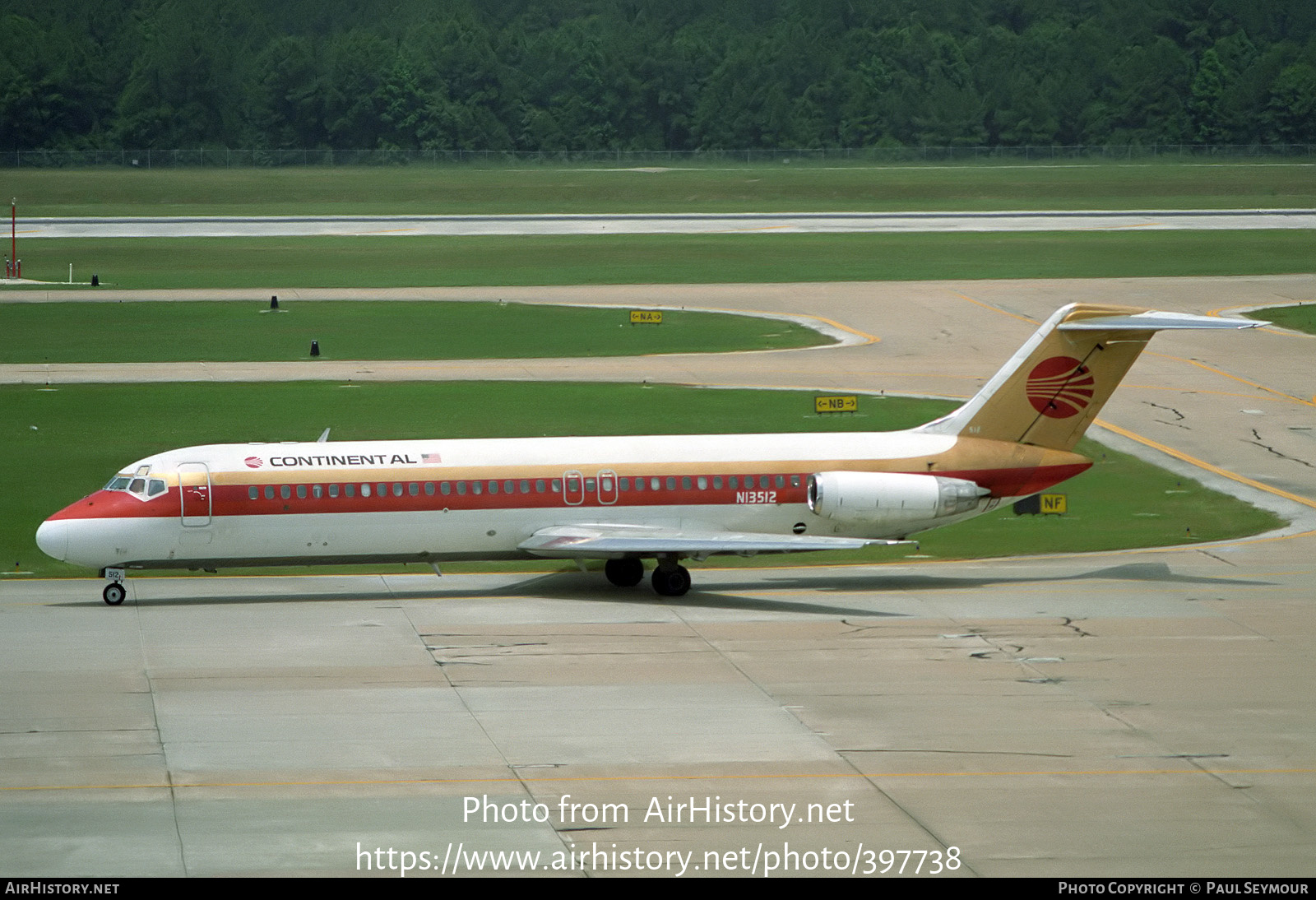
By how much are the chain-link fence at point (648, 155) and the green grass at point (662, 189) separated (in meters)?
7.94

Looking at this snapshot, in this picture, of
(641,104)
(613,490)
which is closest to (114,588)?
(613,490)

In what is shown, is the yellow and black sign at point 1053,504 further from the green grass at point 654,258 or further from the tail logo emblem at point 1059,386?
the green grass at point 654,258

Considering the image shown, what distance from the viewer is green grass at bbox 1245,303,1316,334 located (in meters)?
71.8

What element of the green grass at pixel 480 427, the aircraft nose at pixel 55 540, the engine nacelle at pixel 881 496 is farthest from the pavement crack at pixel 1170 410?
the aircraft nose at pixel 55 540

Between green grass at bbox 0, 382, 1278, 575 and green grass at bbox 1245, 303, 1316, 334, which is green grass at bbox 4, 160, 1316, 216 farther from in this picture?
green grass at bbox 0, 382, 1278, 575

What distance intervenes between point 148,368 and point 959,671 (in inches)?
1700

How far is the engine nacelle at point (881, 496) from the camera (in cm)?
3375

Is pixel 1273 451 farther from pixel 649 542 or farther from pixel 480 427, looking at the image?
pixel 649 542

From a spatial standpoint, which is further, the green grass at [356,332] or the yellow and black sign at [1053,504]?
the green grass at [356,332]

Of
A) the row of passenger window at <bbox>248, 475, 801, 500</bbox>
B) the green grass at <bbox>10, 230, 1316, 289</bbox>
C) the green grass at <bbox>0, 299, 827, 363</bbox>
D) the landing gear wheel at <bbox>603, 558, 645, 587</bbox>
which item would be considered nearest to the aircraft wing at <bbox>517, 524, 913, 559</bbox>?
the row of passenger window at <bbox>248, 475, 801, 500</bbox>

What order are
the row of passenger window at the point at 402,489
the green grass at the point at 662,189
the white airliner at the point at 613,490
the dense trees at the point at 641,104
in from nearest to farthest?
the white airliner at the point at 613,490 < the row of passenger window at the point at 402,489 < the green grass at the point at 662,189 < the dense trees at the point at 641,104

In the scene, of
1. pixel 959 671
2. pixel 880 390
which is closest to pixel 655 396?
pixel 880 390

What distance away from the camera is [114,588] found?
3303 cm

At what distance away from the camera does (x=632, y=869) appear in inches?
745
